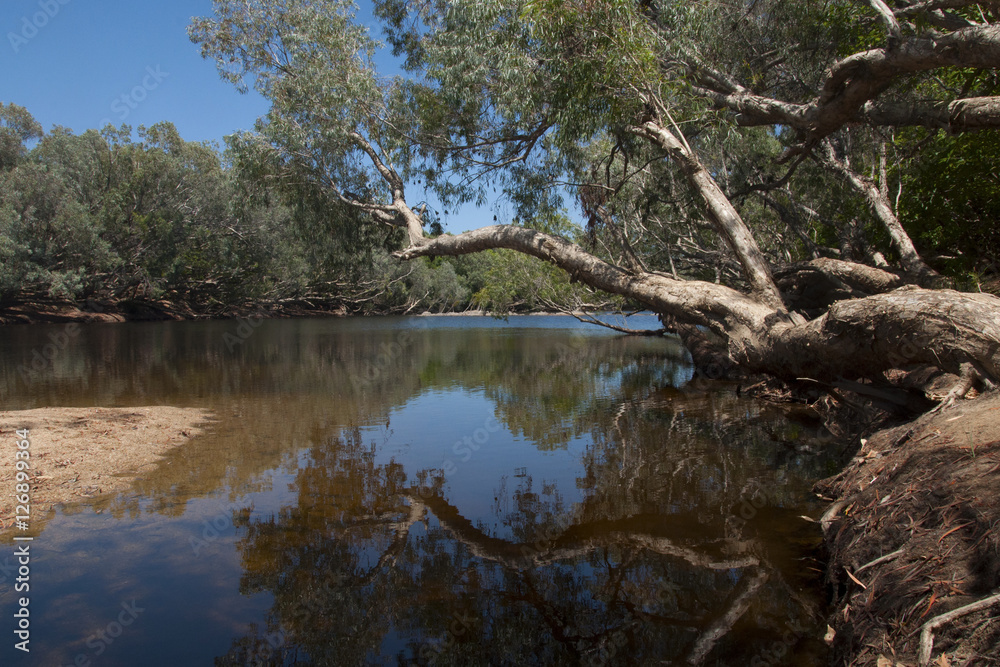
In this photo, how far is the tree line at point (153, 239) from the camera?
2470 cm

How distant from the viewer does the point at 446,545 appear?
449 centimetres

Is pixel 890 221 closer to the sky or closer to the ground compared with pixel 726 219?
closer to the sky

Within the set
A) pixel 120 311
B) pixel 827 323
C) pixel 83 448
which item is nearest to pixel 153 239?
pixel 120 311

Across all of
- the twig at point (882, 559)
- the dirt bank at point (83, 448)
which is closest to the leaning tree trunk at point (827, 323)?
the twig at point (882, 559)

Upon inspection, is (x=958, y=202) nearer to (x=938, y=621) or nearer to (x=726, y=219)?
(x=726, y=219)

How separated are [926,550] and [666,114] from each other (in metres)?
5.47

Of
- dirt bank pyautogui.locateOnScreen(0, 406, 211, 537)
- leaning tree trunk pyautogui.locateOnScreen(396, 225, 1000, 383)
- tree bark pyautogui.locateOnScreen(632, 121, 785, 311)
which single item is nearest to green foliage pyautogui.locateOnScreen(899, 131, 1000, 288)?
leaning tree trunk pyautogui.locateOnScreen(396, 225, 1000, 383)

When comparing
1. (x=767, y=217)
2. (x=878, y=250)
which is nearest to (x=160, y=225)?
(x=767, y=217)

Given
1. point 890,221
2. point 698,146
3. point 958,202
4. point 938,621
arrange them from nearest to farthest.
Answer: point 938,621
point 890,221
point 958,202
point 698,146

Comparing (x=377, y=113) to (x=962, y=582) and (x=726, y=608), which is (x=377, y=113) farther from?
(x=962, y=582)

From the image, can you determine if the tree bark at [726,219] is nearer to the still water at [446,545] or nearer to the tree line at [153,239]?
the still water at [446,545]

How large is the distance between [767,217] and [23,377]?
17.2m

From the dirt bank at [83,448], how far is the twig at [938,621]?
5.46 m

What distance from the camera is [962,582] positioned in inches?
105
